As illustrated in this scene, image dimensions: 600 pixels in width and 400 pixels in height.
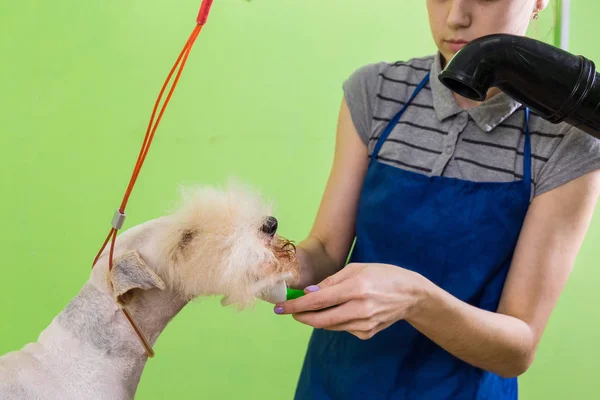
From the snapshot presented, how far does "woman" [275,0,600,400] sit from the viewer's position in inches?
33.6

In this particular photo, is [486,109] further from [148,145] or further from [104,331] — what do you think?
[104,331]

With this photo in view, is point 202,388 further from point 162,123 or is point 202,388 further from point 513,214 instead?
point 513,214

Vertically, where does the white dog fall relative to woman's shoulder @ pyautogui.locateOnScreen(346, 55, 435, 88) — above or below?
below

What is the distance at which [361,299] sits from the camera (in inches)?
29.0

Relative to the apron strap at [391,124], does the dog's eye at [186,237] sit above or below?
below

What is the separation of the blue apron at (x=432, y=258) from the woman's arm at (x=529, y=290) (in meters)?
0.04

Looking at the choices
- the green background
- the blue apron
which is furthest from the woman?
the green background

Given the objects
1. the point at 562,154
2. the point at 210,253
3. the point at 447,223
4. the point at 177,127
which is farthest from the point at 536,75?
the point at 177,127

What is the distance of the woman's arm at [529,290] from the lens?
84cm

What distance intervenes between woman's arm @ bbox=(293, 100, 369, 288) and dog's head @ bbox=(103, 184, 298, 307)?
22 cm

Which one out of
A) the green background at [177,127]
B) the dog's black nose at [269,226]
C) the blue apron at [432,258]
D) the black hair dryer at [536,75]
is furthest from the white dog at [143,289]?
the green background at [177,127]

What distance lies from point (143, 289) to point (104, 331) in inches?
2.9

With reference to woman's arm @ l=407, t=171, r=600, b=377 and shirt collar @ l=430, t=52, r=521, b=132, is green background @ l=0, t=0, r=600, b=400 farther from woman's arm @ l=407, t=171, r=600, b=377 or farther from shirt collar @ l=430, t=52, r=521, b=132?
woman's arm @ l=407, t=171, r=600, b=377

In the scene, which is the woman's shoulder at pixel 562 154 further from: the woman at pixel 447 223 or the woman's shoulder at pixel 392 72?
the woman's shoulder at pixel 392 72
